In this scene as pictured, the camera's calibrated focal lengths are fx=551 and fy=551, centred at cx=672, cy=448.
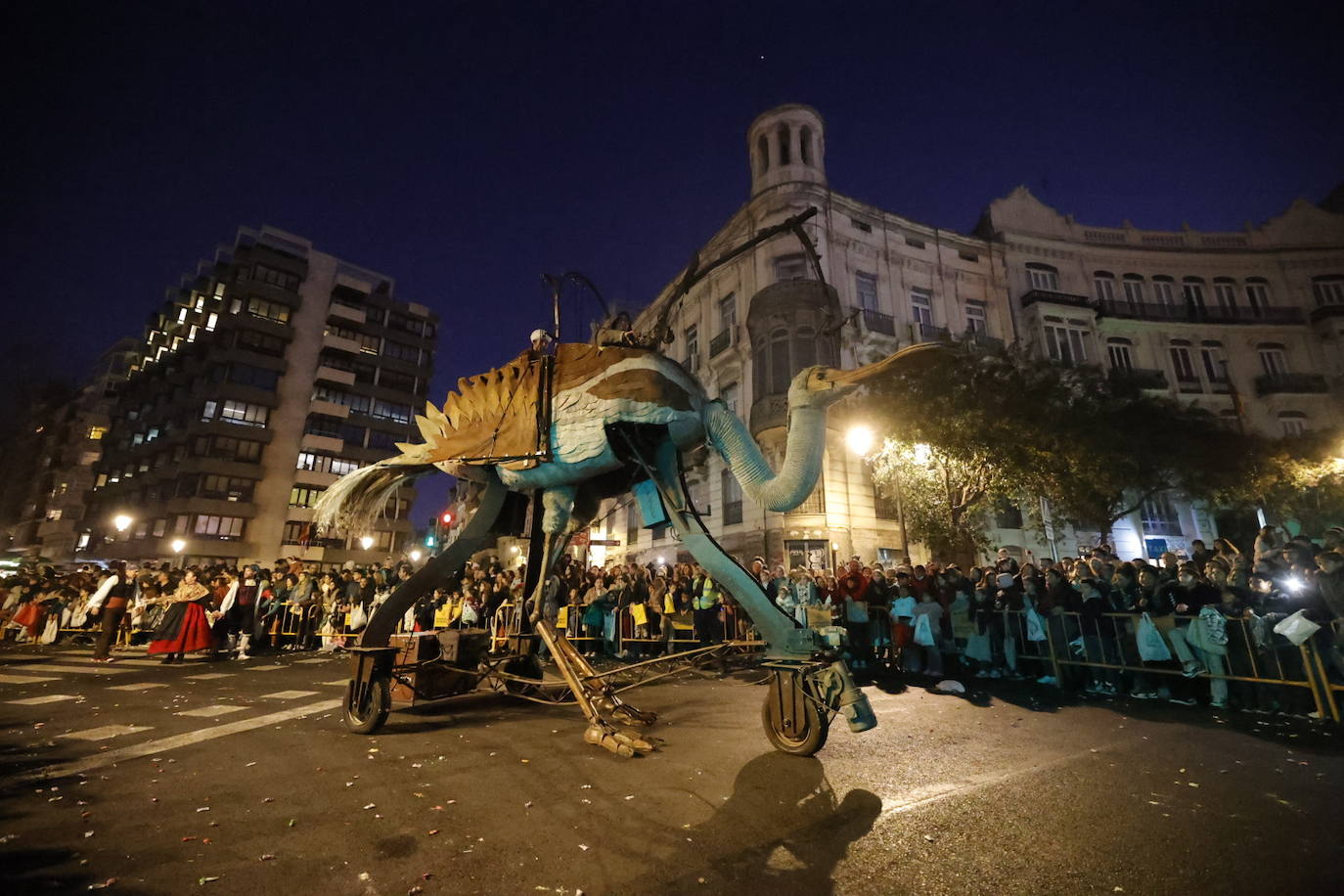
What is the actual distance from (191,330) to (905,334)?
5311 cm

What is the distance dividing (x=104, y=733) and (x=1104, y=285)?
39420 millimetres

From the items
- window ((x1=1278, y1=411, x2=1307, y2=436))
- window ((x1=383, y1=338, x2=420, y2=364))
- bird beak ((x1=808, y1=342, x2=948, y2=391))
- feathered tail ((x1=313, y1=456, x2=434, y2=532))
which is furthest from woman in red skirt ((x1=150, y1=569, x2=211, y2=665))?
window ((x1=1278, y1=411, x2=1307, y2=436))

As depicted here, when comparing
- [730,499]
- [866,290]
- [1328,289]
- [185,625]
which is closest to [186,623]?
[185,625]

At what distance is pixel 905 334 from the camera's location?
81.2 ft

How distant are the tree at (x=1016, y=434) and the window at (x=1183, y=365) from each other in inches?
408

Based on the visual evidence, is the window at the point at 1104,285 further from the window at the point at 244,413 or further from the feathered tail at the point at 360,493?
the window at the point at 244,413

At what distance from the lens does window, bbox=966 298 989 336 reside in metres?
26.8

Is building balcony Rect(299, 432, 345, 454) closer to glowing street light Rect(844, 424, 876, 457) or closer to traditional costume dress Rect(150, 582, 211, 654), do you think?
traditional costume dress Rect(150, 582, 211, 654)

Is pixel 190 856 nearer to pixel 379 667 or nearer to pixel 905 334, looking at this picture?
pixel 379 667

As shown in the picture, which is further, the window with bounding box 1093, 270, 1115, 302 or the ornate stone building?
the window with bounding box 1093, 270, 1115, 302

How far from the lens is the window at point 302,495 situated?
3912 cm

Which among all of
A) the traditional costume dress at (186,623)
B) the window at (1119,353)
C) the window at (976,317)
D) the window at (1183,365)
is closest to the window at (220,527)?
the traditional costume dress at (186,623)

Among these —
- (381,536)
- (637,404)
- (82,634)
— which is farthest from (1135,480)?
(381,536)

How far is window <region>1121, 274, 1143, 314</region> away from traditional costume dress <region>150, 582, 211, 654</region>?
40.1 m
